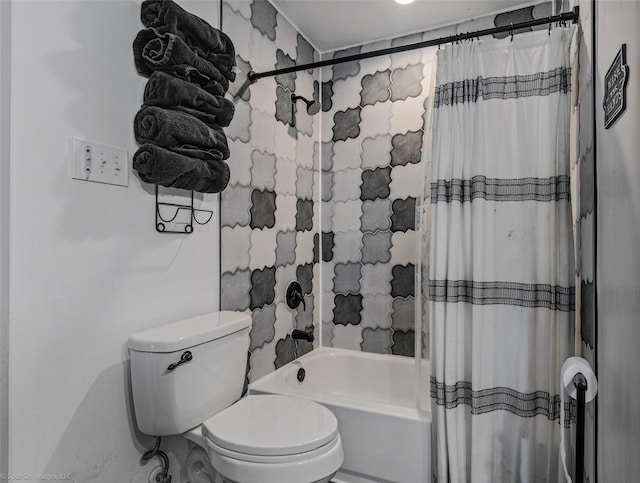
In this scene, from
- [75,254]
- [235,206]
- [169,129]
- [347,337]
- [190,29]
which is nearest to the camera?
[75,254]

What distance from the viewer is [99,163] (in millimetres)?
1197

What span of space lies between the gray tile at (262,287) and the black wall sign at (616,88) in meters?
1.53

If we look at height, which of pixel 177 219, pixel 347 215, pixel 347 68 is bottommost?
pixel 177 219

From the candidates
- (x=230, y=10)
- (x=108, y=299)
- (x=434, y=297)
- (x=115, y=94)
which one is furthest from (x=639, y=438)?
(x=230, y=10)

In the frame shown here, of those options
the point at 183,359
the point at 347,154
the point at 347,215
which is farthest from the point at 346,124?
the point at 183,359

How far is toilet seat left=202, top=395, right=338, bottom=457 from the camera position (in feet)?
3.83

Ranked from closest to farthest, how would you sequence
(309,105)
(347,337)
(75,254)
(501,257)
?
(75,254) < (501,257) < (309,105) < (347,337)

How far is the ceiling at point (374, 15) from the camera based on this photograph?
210 centimetres

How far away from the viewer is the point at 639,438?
1.92ft

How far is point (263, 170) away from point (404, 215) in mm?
904

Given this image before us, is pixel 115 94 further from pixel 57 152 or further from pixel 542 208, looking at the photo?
pixel 542 208

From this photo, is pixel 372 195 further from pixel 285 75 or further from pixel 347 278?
pixel 285 75

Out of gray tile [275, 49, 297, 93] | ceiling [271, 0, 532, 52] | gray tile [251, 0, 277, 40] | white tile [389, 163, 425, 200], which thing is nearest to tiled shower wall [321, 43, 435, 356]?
white tile [389, 163, 425, 200]

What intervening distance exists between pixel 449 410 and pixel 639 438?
0.97 m
